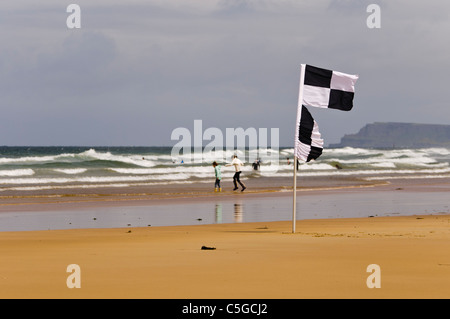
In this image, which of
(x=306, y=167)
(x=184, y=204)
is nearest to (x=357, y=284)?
(x=184, y=204)

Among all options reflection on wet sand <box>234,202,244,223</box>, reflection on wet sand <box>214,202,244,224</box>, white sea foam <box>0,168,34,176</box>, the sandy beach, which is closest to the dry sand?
the sandy beach

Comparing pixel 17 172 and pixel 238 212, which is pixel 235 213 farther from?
pixel 17 172

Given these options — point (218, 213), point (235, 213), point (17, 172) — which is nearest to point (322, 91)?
point (235, 213)

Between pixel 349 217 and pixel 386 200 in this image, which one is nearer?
pixel 349 217

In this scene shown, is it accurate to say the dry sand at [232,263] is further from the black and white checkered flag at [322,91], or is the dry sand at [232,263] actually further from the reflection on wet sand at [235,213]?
the reflection on wet sand at [235,213]

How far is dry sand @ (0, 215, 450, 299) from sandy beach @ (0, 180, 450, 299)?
1 centimetres

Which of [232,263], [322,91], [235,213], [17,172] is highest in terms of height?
[17,172]

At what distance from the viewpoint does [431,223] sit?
17.5m

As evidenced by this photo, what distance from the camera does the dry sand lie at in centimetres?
812

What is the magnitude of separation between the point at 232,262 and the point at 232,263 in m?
0.11

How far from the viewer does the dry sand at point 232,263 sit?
812 cm

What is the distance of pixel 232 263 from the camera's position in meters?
10.2
